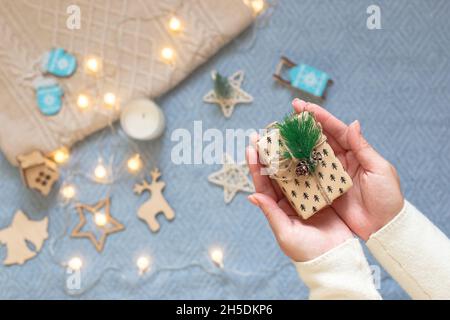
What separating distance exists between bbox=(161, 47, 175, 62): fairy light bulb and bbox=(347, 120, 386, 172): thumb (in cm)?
60

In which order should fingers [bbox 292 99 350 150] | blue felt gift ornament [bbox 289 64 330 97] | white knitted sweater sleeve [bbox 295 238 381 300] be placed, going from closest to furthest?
white knitted sweater sleeve [bbox 295 238 381 300] < fingers [bbox 292 99 350 150] < blue felt gift ornament [bbox 289 64 330 97]

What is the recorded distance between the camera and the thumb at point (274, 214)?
2.89 ft

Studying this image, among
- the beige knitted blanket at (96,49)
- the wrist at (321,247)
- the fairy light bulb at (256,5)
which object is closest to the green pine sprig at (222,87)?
the beige knitted blanket at (96,49)

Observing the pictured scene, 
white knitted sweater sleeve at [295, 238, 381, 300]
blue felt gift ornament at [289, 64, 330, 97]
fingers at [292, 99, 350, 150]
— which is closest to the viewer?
white knitted sweater sleeve at [295, 238, 381, 300]

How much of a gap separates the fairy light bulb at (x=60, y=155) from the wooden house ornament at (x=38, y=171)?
0.05ft

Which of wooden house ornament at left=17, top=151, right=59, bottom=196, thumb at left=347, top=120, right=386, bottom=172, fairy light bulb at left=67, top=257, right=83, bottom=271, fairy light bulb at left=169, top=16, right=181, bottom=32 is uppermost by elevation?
fairy light bulb at left=169, top=16, right=181, bottom=32

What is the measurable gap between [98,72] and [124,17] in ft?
0.52

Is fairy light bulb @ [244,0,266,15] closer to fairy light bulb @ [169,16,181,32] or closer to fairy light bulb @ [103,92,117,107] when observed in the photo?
fairy light bulb @ [169,16,181,32]

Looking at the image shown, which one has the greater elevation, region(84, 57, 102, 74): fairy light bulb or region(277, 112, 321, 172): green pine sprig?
region(277, 112, 321, 172): green pine sprig

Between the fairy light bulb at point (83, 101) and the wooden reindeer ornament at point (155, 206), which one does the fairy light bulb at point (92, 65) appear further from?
the wooden reindeer ornament at point (155, 206)

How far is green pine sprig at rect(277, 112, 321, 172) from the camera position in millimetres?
864

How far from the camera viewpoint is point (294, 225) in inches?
35.0

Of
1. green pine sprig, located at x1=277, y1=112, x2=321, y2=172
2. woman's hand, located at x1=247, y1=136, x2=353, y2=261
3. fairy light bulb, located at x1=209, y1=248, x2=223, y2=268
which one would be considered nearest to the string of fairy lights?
fairy light bulb, located at x1=209, y1=248, x2=223, y2=268

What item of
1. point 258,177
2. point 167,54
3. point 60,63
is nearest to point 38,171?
point 60,63
